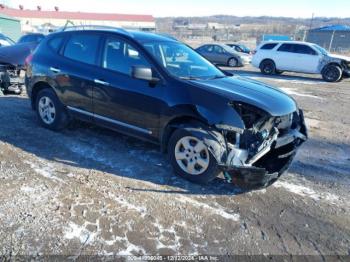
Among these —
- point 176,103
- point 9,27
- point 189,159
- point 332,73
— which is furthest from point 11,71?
point 9,27

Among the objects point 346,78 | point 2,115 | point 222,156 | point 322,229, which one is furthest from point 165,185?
point 346,78

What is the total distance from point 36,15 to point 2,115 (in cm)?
5964

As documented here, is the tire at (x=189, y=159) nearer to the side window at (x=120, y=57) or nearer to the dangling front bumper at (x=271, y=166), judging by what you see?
the dangling front bumper at (x=271, y=166)

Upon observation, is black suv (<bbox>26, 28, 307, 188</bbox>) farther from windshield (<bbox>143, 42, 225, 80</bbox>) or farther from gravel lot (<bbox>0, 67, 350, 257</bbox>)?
gravel lot (<bbox>0, 67, 350, 257</bbox>)

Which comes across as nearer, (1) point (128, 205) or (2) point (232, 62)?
(1) point (128, 205)

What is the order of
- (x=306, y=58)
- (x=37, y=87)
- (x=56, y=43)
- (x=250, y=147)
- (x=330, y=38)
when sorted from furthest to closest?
(x=330, y=38) → (x=306, y=58) → (x=37, y=87) → (x=56, y=43) → (x=250, y=147)

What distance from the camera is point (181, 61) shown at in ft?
15.9

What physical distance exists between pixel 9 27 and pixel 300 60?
2836 cm

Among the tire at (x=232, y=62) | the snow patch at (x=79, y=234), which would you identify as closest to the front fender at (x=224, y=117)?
the snow patch at (x=79, y=234)

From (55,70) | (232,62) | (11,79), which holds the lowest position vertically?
(232,62)

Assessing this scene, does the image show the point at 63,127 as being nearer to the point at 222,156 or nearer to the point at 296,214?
the point at 222,156

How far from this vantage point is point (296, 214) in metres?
3.67

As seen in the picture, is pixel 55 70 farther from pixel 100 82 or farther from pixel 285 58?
pixel 285 58

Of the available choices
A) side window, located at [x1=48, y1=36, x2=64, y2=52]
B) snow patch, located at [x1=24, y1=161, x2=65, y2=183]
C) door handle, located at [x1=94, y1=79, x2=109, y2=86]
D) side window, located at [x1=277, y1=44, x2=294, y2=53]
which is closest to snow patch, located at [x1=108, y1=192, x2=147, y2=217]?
snow patch, located at [x1=24, y1=161, x2=65, y2=183]
